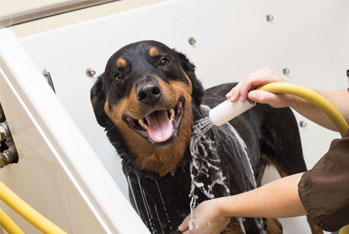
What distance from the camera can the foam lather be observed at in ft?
2.87

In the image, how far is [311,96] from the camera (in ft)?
2.69

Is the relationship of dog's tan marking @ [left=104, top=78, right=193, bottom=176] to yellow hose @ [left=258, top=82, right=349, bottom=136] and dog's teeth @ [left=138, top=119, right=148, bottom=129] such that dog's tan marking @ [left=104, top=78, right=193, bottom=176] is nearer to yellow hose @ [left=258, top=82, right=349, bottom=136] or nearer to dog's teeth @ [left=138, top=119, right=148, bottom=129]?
dog's teeth @ [left=138, top=119, right=148, bottom=129]

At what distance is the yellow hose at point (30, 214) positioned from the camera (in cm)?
75

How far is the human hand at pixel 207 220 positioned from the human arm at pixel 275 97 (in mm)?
209

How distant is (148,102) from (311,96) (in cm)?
28

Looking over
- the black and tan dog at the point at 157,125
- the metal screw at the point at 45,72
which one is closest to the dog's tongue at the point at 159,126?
the black and tan dog at the point at 157,125

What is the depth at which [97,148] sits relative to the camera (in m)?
1.00

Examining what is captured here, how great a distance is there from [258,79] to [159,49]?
23 cm

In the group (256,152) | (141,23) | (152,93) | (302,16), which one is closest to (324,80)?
(302,16)

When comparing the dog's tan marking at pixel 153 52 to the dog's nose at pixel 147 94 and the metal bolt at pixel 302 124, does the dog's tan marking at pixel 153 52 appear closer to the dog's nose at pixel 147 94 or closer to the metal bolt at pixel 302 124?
the dog's nose at pixel 147 94

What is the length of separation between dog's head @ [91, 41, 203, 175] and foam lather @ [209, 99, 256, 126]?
0.28 feet

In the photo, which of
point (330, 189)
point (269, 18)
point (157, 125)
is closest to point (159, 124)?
point (157, 125)

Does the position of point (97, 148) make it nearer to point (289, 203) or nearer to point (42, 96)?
point (42, 96)

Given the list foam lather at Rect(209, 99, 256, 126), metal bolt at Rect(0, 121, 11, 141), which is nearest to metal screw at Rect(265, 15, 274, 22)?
foam lather at Rect(209, 99, 256, 126)
